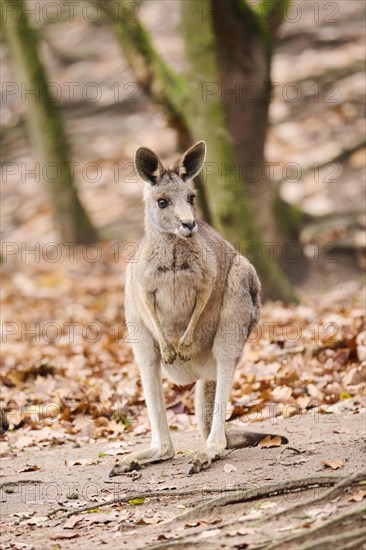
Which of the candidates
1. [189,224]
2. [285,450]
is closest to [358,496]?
[285,450]

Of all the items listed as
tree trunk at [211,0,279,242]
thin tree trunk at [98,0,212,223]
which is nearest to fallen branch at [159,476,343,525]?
tree trunk at [211,0,279,242]

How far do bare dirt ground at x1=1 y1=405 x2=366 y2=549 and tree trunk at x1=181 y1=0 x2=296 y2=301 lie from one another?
4668 mm

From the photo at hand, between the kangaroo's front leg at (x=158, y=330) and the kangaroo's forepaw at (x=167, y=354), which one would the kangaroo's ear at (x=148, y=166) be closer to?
the kangaroo's front leg at (x=158, y=330)

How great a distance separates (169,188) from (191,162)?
0.27 metres

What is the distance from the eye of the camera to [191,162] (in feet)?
20.2

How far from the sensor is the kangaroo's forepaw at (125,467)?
589 centimetres

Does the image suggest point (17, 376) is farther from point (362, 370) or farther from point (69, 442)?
point (362, 370)

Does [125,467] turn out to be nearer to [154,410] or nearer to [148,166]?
[154,410]

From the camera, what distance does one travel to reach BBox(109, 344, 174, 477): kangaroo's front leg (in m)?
6.07

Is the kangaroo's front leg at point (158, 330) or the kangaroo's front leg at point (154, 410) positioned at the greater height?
the kangaroo's front leg at point (158, 330)

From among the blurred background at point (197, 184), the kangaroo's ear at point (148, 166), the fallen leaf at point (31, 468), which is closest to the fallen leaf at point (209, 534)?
the fallen leaf at point (31, 468)

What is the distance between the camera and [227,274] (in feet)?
20.6

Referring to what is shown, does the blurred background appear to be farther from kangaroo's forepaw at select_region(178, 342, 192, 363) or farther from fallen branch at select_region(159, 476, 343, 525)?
fallen branch at select_region(159, 476, 343, 525)

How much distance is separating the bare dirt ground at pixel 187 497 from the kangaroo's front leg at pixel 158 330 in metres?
0.73
